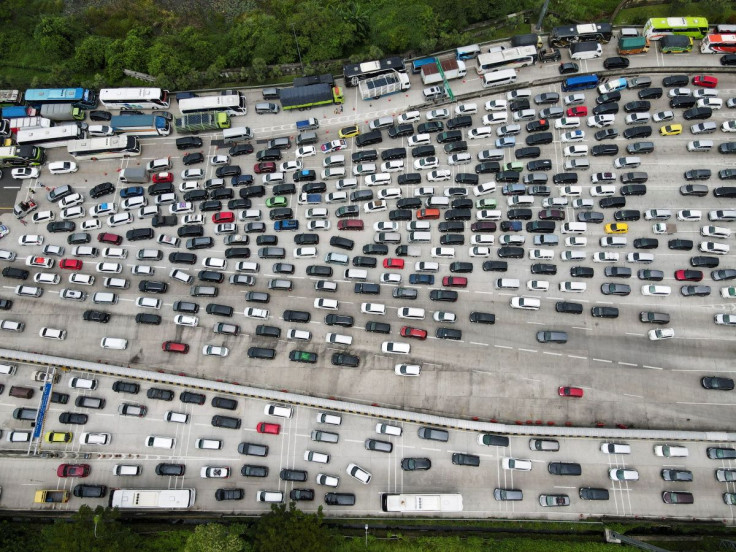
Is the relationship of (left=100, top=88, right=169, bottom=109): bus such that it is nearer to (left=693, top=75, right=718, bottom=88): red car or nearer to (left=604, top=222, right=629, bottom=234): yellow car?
(left=604, top=222, right=629, bottom=234): yellow car

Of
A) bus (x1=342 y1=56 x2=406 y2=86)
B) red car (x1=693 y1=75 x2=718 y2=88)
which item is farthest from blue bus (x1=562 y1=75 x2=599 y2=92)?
bus (x1=342 y1=56 x2=406 y2=86)

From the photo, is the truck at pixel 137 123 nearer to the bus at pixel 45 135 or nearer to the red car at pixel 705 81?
the bus at pixel 45 135

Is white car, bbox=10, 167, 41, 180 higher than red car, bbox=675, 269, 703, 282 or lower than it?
higher

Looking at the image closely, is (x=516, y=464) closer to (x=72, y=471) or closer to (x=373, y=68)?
(x=72, y=471)

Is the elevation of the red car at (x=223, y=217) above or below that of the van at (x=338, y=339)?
above

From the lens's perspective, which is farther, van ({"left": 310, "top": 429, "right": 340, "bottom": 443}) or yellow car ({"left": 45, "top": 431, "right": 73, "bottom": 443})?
yellow car ({"left": 45, "top": 431, "right": 73, "bottom": 443})

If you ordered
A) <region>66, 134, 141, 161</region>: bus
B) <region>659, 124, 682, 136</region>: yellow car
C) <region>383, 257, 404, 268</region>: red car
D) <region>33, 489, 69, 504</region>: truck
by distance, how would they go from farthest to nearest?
<region>66, 134, 141, 161</region>: bus < <region>659, 124, 682, 136</region>: yellow car < <region>383, 257, 404, 268</region>: red car < <region>33, 489, 69, 504</region>: truck

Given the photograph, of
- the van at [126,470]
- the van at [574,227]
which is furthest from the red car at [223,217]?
the van at [574,227]
